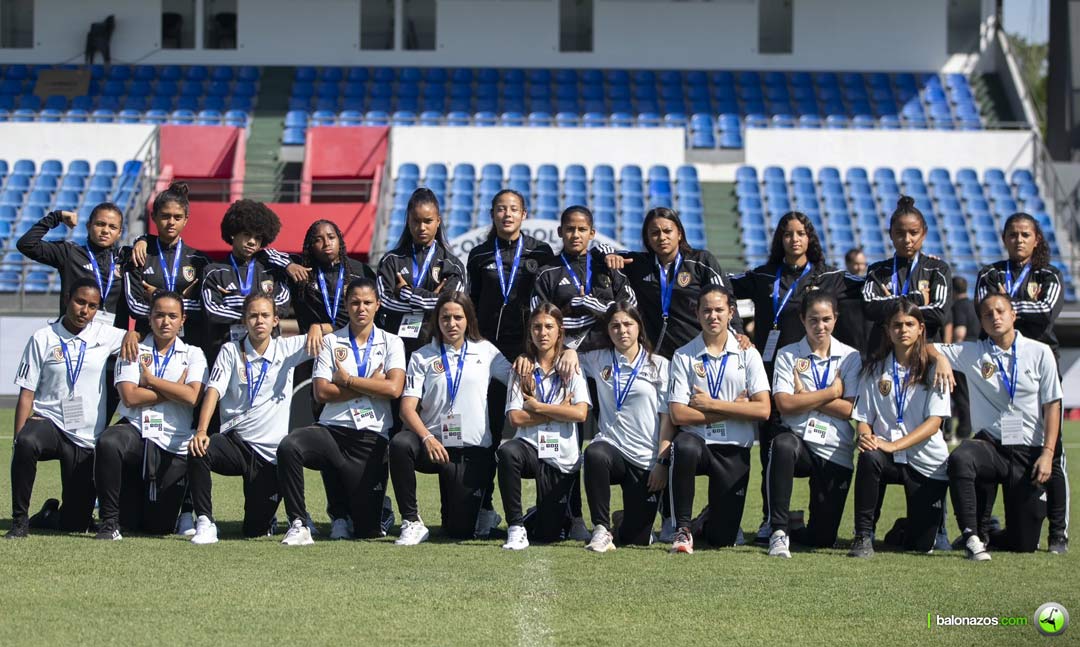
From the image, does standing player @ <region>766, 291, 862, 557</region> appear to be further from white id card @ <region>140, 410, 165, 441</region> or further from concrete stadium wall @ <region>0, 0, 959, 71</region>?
concrete stadium wall @ <region>0, 0, 959, 71</region>

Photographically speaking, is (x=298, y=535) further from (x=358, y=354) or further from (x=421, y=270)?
(x=421, y=270)

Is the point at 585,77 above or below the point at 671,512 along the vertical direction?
above

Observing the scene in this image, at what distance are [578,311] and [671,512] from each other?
3.78 feet

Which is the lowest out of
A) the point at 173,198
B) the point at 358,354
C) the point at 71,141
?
the point at 358,354

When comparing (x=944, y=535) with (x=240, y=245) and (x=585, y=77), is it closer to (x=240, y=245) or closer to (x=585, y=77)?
(x=240, y=245)

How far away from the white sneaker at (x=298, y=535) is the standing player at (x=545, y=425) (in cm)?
95

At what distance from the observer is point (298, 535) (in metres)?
6.18

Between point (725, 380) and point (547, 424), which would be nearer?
point (725, 380)

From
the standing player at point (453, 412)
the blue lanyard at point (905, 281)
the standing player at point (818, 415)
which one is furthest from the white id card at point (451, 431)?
the blue lanyard at point (905, 281)

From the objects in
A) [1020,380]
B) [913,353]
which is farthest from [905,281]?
[1020,380]

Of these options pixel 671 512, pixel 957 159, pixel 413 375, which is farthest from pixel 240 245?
pixel 957 159

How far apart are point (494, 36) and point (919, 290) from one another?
1857cm

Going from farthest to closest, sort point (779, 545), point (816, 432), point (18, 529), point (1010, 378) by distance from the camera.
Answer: point (1010, 378) → point (816, 432) → point (18, 529) → point (779, 545)

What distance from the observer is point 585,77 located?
23.7 m
